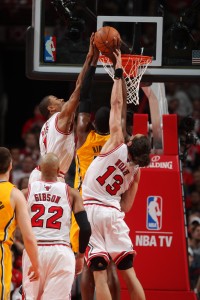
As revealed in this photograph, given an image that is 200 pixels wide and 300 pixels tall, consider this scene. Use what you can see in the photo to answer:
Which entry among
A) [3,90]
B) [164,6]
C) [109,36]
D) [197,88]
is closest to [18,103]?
[3,90]

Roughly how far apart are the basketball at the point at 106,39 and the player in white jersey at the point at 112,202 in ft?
1.95

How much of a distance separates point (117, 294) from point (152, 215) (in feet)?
4.92

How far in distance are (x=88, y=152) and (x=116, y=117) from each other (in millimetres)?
886

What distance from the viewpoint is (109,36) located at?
8.63 metres

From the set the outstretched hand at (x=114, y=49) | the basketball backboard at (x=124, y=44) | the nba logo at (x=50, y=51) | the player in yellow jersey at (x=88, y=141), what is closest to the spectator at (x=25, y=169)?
the basketball backboard at (x=124, y=44)

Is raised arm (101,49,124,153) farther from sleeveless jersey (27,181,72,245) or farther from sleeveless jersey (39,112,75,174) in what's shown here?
sleeveless jersey (27,181,72,245)

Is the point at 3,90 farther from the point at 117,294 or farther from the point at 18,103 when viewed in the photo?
the point at 117,294

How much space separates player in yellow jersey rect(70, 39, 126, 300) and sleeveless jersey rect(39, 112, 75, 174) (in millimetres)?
176

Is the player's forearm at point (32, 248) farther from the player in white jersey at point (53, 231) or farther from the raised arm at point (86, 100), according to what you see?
the raised arm at point (86, 100)

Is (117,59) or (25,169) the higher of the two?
(117,59)

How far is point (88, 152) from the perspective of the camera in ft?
30.4

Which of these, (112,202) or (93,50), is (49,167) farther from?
(93,50)

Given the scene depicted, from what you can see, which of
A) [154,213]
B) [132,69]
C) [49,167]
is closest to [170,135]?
[154,213]

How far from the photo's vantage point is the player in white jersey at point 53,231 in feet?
25.2
